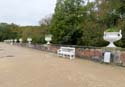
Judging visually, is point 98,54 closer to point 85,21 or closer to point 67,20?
point 85,21

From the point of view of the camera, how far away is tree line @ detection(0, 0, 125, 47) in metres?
15.3

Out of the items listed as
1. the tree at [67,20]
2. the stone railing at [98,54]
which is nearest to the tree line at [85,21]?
the tree at [67,20]

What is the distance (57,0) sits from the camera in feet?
74.9

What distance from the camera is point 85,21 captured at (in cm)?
1852

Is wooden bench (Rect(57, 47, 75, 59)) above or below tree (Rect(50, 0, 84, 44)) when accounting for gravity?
below

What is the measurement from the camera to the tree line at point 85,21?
15.3 metres

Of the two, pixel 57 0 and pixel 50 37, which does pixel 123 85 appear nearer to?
pixel 50 37

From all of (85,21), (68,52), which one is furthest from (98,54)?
(85,21)

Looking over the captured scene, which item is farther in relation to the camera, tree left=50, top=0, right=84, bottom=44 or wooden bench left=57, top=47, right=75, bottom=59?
tree left=50, top=0, right=84, bottom=44

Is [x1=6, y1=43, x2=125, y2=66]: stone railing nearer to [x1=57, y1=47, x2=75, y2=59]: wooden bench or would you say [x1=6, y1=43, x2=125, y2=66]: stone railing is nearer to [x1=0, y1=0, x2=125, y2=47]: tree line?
[x1=57, y1=47, x2=75, y2=59]: wooden bench

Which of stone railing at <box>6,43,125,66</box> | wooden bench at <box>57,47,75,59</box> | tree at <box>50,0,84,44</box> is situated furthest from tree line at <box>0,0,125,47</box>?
stone railing at <box>6,43,125,66</box>

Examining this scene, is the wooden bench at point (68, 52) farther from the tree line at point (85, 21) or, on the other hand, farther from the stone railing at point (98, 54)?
the tree line at point (85, 21)

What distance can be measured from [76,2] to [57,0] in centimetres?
186

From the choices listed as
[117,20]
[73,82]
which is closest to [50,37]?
[117,20]
